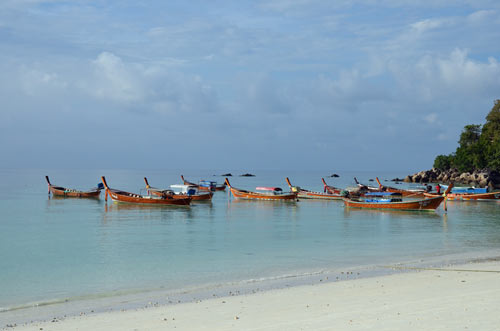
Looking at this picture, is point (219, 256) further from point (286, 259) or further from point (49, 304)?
point (49, 304)

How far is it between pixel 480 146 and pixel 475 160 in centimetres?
359

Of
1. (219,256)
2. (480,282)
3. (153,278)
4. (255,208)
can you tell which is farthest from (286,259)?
(255,208)

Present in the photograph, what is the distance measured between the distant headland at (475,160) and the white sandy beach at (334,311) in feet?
271

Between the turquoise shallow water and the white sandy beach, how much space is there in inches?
138

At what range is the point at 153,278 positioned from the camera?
1602 centimetres

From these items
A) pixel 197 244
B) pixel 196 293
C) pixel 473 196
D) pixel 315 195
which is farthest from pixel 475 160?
pixel 196 293

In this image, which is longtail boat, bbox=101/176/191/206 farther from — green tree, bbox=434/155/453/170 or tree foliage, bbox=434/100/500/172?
green tree, bbox=434/155/453/170

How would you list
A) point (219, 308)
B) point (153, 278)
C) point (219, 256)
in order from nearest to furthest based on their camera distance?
point (219, 308) → point (153, 278) → point (219, 256)

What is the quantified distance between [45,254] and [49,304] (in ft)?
32.9

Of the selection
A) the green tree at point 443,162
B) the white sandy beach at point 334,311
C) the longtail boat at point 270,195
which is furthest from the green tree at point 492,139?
the white sandy beach at point 334,311

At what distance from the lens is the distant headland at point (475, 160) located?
3553 inches

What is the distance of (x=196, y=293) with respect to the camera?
1323cm

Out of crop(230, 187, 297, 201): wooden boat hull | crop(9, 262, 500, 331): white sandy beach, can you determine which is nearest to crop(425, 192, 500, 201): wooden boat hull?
crop(230, 187, 297, 201): wooden boat hull

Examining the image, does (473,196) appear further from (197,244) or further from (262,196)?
(197,244)
